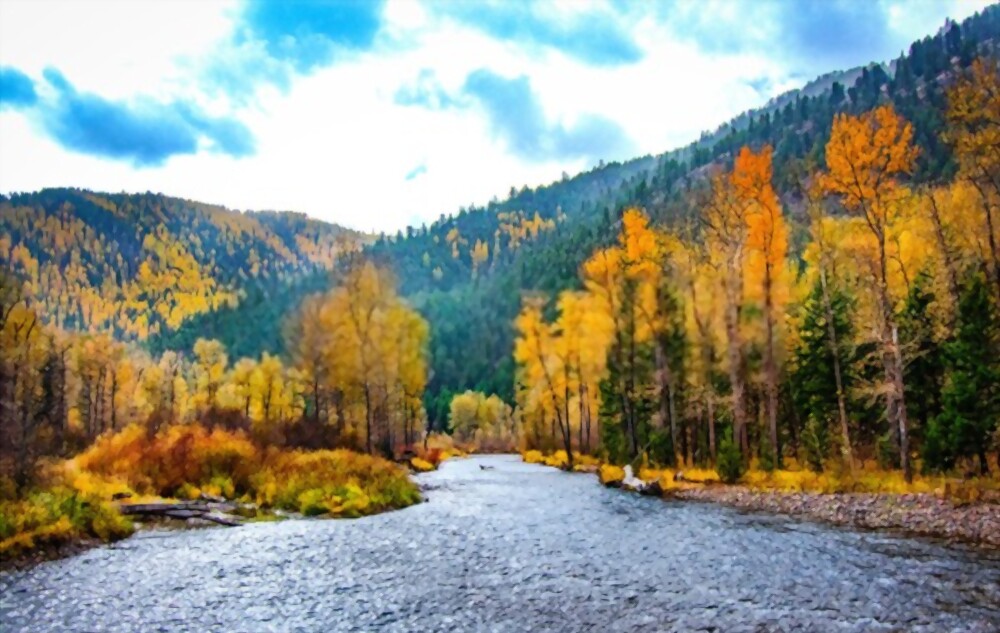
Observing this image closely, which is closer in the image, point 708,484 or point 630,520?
point 630,520

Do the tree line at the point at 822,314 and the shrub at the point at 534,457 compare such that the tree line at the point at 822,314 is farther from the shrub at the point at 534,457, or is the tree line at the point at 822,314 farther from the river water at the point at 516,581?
the shrub at the point at 534,457

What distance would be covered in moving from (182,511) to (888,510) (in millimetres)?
21683

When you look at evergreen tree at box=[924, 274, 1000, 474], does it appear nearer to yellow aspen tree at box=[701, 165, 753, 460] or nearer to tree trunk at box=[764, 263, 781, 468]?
tree trunk at box=[764, 263, 781, 468]

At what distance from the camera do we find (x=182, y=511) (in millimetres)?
22844

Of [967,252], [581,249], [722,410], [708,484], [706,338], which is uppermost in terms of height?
[581,249]

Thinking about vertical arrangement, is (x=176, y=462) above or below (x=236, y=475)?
above

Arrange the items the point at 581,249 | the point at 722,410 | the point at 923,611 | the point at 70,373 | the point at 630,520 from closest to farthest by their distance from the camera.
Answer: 1. the point at 923,611
2. the point at 630,520
3. the point at 722,410
4. the point at 70,373
5. the point at 581,249

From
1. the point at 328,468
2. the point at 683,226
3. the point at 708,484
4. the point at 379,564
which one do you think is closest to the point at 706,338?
the point at 683,226

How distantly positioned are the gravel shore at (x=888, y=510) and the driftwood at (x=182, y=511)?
17097 mm

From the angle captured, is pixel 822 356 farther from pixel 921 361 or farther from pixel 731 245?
pixel 731 245

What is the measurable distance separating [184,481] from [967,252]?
37.3m

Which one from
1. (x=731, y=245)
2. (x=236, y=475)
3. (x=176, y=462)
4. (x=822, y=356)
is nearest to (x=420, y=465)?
(x=236, y=475)

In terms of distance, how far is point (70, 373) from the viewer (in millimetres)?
66750

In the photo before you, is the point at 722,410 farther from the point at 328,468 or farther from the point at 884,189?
the point at 328,468
